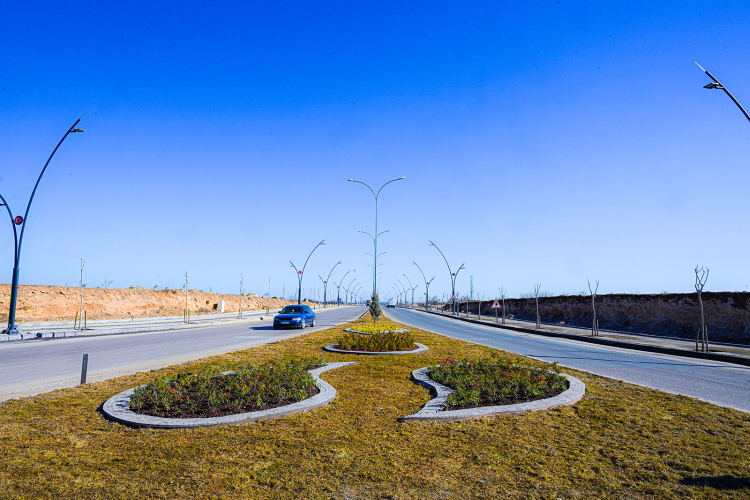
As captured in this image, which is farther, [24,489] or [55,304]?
[55,304]

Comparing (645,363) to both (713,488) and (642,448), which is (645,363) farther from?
(713,488)

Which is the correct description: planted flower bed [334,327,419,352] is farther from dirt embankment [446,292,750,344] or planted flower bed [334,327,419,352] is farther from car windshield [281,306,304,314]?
dirt embankment [446,292,750,344]

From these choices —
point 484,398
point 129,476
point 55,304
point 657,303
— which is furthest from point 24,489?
point 55,304

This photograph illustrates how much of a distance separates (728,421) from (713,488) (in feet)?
9.07

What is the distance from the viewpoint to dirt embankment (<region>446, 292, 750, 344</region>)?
1013 inches

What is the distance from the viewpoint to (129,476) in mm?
4039

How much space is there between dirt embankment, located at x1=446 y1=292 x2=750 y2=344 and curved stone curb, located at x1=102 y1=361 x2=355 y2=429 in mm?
26289

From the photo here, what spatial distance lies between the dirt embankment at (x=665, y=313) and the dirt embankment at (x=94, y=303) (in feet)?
153

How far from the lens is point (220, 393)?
6.66 metres

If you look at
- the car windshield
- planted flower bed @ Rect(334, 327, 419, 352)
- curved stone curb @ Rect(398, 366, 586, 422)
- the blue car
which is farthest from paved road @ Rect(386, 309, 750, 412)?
the car windshield

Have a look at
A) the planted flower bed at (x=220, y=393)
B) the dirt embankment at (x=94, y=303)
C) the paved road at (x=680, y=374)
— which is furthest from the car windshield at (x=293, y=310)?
the planted flower bed at (x=220, y=393)

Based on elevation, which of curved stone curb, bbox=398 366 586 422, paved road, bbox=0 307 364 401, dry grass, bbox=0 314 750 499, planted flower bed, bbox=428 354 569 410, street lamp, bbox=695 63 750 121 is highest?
street lamp, bbox=695 63 750 121

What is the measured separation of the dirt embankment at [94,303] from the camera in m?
44.8

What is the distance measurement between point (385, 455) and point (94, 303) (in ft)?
209
